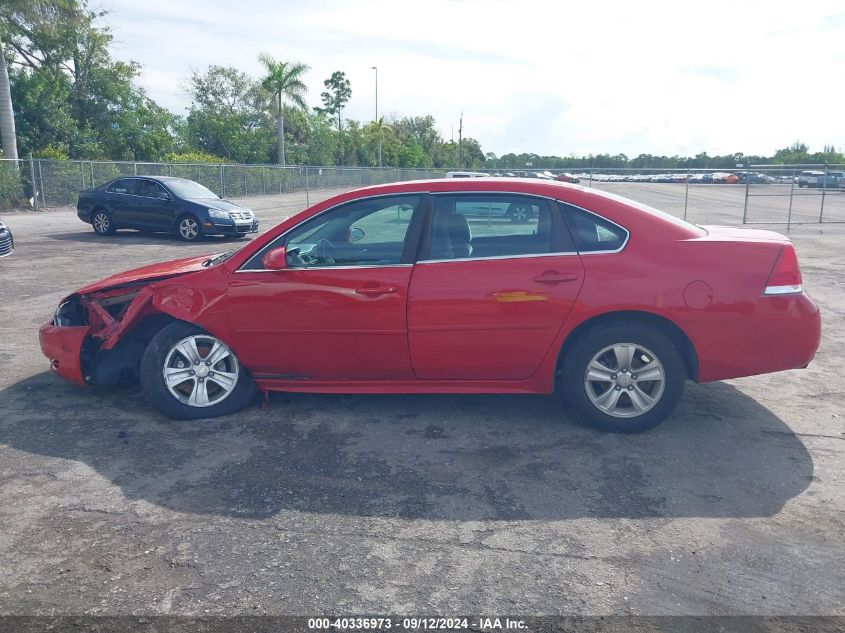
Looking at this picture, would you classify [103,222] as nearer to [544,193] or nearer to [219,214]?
[219,214]

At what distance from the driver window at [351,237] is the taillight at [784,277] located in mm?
2310

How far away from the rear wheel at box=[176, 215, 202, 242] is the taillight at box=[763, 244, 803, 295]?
14.4m

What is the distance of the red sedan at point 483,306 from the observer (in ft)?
15.4

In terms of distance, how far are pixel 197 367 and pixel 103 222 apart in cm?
1469

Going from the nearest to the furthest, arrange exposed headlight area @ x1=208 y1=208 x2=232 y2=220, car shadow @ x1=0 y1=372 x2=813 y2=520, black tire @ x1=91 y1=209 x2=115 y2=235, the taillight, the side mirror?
car shadow @ x1=0 y1=372 x2=813 y2=520 < the taillight < the side mirror < exposed headlight area @ x1=208 y1=208 x2=232 y2=220 < black tire @ x1=91 y1=209 x2=115 y2=235

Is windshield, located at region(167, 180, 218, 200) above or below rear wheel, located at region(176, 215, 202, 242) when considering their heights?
above

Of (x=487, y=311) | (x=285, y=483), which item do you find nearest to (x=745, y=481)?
(x=487, y=311)

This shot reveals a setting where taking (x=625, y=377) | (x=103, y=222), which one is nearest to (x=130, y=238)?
(x=103, y=222)

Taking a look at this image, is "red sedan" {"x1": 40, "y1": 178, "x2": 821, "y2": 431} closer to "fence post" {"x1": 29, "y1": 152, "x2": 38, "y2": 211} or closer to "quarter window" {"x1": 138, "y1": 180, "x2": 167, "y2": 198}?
"quarter window" {"x1": 138, "y1": 180, "x2": 167, "y2": 198}

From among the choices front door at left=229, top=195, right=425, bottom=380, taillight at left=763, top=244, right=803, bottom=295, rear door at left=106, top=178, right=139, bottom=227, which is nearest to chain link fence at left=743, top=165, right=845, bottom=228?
rear door at left=106, top=178, right=139, bottom=227

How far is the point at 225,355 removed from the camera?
511cm

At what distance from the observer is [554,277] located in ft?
15.5

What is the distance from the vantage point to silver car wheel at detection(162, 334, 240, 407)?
201 inches

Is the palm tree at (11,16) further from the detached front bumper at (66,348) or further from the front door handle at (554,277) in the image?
the front door handle at (554,277)
